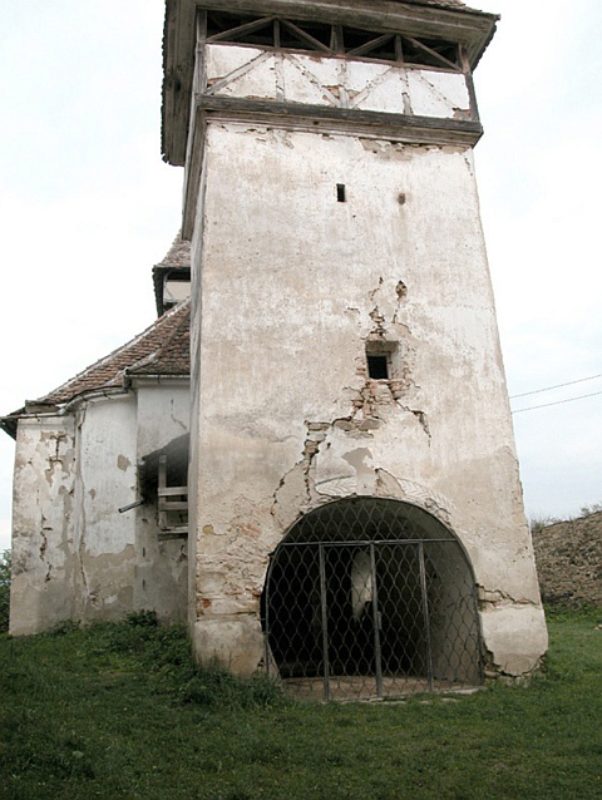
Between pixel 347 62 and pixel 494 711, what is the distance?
8380 millimetres

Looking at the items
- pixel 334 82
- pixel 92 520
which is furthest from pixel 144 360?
pixel 334 82

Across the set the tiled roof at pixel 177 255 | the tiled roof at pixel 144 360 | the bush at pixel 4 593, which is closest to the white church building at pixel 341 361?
the tiled roof at pixel 144 360

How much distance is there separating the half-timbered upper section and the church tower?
0.03 m

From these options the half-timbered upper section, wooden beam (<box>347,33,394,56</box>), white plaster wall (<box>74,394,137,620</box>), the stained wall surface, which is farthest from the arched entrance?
wooden beam (<box>347,33,394,56</box>)

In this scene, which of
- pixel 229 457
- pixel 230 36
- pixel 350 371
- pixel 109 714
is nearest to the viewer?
pixel 109 714

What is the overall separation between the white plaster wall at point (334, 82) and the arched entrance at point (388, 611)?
549 centimetres

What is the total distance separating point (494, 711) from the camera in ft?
21.8

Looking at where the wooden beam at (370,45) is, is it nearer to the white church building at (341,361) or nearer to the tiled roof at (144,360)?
the white church building at (341,361)

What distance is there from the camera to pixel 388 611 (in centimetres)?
1056

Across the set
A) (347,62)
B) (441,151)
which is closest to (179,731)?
(441,151)

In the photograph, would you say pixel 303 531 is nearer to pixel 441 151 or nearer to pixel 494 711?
pixel 494 711

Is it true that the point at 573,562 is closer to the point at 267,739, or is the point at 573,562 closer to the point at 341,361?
the point at 341,361

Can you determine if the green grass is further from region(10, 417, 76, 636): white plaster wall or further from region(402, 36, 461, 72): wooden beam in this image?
region(402, 36, 461, 72): wooden beam

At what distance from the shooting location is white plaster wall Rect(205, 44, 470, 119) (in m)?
9.26
